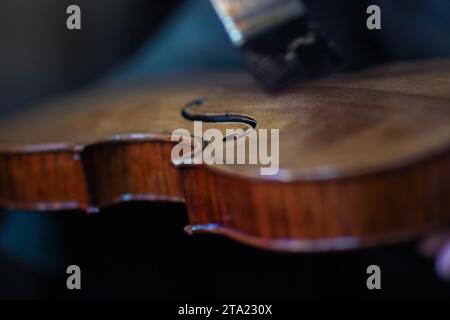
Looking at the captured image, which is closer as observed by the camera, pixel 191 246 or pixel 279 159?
pixel 279 159

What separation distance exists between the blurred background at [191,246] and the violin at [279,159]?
21 centimetres

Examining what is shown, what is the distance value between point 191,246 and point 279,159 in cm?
72

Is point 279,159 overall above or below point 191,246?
above

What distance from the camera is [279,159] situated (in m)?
0.65

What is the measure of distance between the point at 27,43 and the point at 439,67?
5.00 feet

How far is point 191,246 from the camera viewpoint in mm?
1306

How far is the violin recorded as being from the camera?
0.60m

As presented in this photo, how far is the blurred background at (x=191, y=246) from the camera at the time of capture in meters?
1.21

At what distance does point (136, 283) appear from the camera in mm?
1356

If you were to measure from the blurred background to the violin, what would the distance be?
21 centimetres

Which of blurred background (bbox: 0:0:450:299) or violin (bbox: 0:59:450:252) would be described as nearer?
violin (bbox: 0:59:450:252)

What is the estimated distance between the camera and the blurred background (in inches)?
47.5

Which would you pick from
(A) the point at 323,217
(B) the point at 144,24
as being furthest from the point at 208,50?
(A) the point at 323,217
